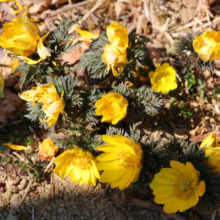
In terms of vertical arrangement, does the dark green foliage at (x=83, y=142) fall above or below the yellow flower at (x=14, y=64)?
below

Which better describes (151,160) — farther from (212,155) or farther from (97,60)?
(97,60)

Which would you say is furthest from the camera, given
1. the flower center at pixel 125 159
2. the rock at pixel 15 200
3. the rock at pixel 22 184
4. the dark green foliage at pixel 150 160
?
the rock at pixel 22 184

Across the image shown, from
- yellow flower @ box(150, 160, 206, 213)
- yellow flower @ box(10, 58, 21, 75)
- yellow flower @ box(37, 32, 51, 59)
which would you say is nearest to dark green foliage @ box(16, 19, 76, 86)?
yellow flower @ box(37, 32, 51, 59)

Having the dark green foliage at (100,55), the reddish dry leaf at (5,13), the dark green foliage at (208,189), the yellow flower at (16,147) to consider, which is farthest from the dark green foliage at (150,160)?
the reddish dry leaf at (5,13)

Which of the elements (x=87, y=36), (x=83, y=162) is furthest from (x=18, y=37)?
(x=83, y=162)

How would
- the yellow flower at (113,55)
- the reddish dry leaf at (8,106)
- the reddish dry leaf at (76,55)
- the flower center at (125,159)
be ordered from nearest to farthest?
the flower center at (125,159)
the yellow flower at (113,55)
the reddish dry leaf at (8,106)
the reddish dry leaf at (76,55)

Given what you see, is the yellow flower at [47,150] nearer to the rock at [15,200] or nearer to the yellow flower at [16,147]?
the yellow flower at [16,147]

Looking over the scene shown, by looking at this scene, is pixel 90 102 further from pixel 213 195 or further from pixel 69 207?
pixel 213 195
